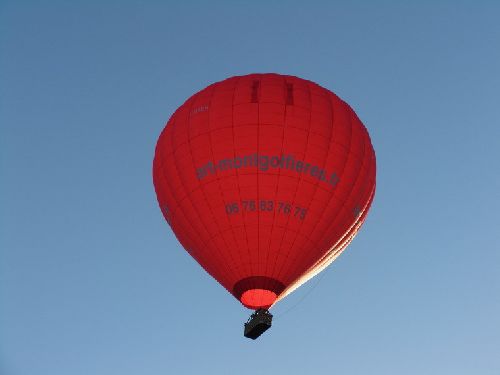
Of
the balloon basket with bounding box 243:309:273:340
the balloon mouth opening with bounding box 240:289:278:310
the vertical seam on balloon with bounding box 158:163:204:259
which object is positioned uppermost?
the vertical seam on balloon with bounding box 158:163:204:259

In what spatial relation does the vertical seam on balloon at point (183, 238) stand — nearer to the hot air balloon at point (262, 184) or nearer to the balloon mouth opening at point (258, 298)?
the hot air balloon at point (262, 184)

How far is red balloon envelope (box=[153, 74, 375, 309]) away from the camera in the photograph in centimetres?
2428

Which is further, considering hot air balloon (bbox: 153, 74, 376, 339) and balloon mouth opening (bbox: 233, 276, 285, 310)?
hot air balloon (bbox: 153, 74, 376, 339)

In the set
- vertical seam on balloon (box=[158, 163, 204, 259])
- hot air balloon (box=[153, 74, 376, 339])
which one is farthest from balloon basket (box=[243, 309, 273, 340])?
vertical seam on balloon (box=[158, 163, 204, 259])

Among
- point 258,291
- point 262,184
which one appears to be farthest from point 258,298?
point 262,184

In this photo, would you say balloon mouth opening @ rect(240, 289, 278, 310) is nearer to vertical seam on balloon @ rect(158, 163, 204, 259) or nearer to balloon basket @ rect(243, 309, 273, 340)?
balloon basket @ rect(243, 309, 273, 340)

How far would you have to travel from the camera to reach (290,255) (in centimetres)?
2436

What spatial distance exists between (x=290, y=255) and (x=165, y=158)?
5276 millimetres

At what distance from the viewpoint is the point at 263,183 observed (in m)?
24.3

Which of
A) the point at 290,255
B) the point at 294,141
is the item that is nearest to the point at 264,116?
the point at 294,141

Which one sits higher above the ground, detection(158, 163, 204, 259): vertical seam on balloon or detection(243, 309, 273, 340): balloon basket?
detection(158, 163, 204, 259): vertical seam on balloon

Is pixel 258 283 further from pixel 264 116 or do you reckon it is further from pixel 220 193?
pixel 264 116

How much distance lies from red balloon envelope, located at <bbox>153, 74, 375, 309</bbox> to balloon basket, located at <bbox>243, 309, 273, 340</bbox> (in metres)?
0.28

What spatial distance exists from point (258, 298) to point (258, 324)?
0.77 meters
